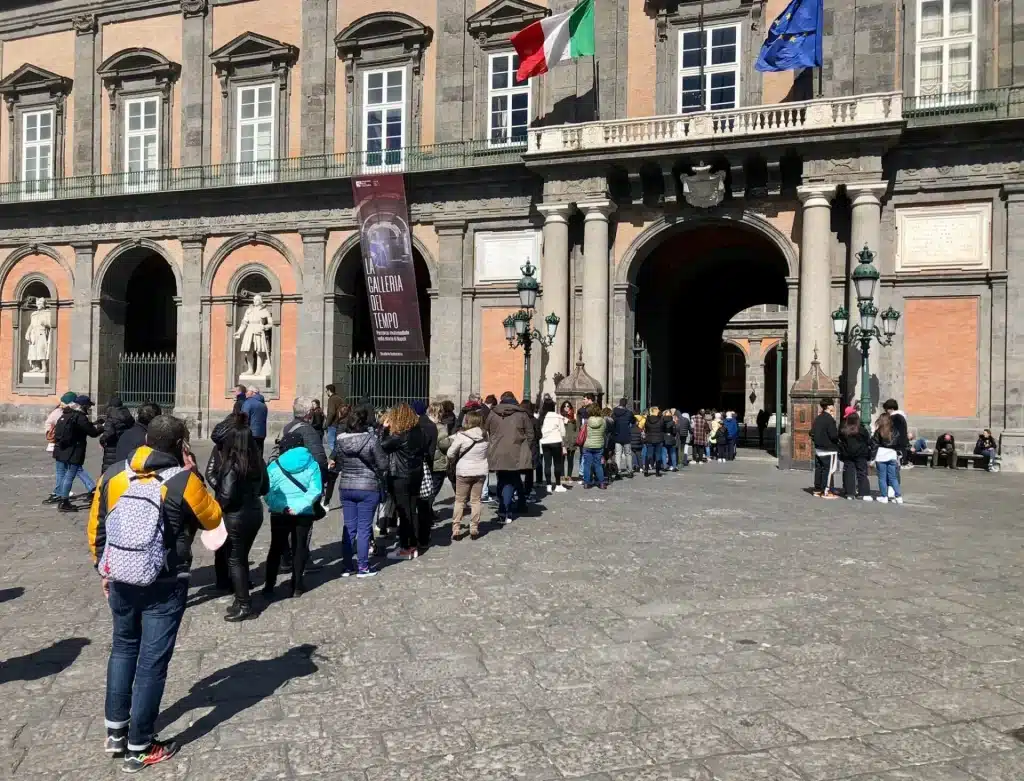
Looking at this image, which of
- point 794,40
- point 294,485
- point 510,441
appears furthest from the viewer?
point 794,40

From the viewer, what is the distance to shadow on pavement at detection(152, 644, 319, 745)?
4562 millimetres

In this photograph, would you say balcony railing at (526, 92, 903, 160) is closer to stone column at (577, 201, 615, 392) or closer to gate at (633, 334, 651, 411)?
stone column at (577, 201, 615, 392)

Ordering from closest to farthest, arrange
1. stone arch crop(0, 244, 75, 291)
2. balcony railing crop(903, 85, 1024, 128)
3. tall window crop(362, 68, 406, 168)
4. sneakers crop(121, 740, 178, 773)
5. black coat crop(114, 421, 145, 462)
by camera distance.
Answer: sneakers crop(121, 740, 178, 773) < black coat crop(114, 421, 145, 462) < balcony railing crop(903, 85, 1024, 128) < tall window crop(362, 68, 406, 168) < stone arch crop(0, 244, 75, 291)

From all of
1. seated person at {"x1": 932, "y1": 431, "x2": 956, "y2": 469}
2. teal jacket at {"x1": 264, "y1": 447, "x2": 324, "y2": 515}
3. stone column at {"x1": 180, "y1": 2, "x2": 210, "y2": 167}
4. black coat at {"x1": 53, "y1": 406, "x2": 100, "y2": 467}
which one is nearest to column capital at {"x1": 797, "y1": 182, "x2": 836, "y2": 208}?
seated person at {"x1": 932, "y1": 431, "x2": 956, "y2": 469}

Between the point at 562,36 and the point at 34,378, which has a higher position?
the point at 562,36

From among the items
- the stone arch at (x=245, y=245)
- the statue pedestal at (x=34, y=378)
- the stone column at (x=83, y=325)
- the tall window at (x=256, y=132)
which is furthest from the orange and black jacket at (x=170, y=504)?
the statue pedestal at (x=34, y=378)

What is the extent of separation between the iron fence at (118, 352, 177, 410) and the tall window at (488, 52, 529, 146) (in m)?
12.5

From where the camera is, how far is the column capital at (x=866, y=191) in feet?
64.4

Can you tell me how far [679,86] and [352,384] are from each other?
12100 millimetres

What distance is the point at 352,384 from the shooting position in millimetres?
25672

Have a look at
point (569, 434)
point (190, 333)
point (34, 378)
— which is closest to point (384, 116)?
point (190, 333)

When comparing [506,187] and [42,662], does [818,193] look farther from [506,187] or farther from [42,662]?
[42,662]

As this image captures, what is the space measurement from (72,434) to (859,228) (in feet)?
53.9

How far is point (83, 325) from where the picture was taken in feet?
91.8
